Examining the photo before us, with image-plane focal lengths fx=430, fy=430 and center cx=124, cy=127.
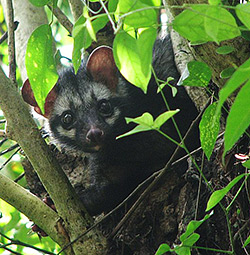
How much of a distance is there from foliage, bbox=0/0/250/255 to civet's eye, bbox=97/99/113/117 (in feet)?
7.46

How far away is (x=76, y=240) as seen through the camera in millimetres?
2869

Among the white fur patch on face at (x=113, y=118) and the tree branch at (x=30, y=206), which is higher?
the tree branch at (x=30, y=206)

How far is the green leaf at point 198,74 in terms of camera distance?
2.02m

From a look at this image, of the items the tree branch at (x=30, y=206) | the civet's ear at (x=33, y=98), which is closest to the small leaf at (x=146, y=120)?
the tree branch at (x=30, y=206)

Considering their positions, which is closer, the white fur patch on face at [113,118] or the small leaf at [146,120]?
the small leaf at [146,120]

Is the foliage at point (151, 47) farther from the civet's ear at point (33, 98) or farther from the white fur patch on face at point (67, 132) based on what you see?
the white fur patch on face at point (67, 132)

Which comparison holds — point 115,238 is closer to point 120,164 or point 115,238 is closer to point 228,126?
point 120,164

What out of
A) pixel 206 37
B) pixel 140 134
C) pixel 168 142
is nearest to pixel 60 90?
pixel 140 134

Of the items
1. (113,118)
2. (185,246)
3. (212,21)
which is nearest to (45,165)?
(185,246)

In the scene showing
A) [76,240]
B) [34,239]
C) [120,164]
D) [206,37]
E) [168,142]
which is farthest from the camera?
[34,239]

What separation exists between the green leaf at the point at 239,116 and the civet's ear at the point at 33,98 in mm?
2977

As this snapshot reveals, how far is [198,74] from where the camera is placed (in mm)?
2049

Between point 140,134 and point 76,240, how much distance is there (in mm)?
1719

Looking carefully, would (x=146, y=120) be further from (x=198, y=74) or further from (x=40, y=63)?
(x=40, y=63)
